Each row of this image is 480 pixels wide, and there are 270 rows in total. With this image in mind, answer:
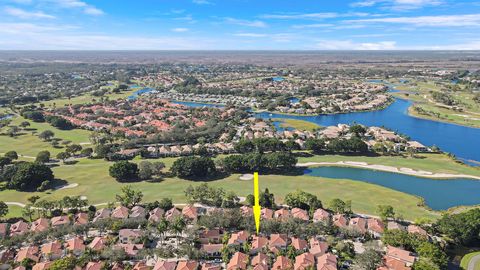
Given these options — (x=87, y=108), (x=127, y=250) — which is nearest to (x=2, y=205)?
(x=127, y=250)

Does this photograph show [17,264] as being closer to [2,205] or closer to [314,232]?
[2,205]

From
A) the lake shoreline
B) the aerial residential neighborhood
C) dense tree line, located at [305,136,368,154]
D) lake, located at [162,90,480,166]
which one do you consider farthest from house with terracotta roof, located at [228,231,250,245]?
lake, located at [162,90,480,166]

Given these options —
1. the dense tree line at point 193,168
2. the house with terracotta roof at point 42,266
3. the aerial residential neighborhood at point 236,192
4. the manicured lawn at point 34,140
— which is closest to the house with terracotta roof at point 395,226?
the aerial residential neighborhood at point 236,192

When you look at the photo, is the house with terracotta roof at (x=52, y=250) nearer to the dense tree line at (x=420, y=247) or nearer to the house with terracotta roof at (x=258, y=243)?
the house with terracotta roof at (x=258, y=243)

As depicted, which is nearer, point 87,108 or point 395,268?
point 395,268

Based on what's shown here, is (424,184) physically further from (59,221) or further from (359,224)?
(59,221)

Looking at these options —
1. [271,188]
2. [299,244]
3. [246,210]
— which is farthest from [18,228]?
[271,188]

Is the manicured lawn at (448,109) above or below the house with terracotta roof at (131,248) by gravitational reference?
above
